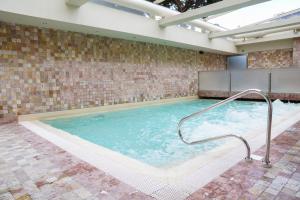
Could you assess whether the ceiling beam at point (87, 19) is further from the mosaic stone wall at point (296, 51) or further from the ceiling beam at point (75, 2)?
the mosaic stone wall at point (296, 51)

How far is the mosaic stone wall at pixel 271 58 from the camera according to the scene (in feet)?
32.9

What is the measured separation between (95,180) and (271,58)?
11257mm

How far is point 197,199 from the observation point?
4.73ft

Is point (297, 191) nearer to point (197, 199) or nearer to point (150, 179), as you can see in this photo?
point (197, 199)

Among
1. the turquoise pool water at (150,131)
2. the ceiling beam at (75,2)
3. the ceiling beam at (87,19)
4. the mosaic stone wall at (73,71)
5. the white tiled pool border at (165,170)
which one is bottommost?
the turquoise pool water at (150,131)

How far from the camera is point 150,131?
4273 millimetres

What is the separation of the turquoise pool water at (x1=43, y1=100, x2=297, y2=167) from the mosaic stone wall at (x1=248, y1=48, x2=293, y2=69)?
6551 millimetres

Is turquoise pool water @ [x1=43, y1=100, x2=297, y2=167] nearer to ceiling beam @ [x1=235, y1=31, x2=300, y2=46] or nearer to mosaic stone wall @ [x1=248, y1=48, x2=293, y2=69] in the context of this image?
ceiling beam @ [x1=235, y1=31, x2=300, y2=46]

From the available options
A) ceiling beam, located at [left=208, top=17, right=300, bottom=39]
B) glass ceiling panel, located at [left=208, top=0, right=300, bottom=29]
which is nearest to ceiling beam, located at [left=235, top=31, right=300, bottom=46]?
glass ceiling panel, located at [left=208, top=0, right=300, bottom=29]

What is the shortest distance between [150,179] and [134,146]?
5.26 feet

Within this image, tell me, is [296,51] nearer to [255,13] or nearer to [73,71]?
[255,13]

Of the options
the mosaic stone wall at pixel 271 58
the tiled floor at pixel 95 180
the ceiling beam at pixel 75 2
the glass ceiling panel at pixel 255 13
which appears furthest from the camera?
the mosaic stone wall at pixel 271 58

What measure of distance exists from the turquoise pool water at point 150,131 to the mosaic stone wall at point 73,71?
702 millimetres

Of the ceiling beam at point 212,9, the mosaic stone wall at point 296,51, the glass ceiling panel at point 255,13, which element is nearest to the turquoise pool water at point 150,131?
the ceiling beam at point 212,9
